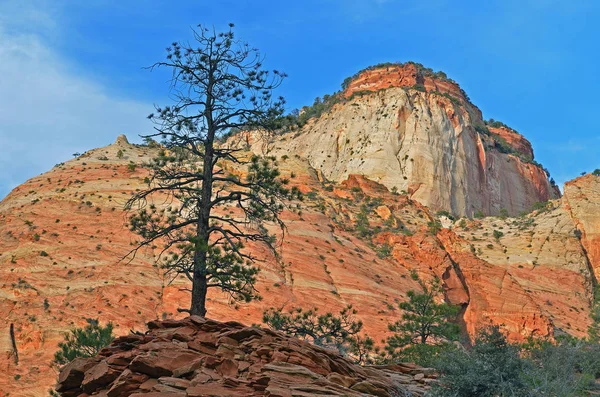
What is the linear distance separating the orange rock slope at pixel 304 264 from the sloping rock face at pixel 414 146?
14.3m

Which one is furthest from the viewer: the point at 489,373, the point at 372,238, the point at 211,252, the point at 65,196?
the point at 372,238

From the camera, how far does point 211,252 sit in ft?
59.6

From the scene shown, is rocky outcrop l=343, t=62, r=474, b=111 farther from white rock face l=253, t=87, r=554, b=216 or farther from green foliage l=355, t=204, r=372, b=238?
green foliage l=355, t=204, r=372, b=238

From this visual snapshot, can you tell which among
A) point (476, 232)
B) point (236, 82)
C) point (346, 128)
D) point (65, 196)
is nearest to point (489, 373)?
point (236, 82)

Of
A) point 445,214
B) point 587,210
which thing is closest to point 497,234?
point 587,210

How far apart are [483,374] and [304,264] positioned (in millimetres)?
29260

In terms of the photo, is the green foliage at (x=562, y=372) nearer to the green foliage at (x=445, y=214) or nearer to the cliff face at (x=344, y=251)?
the cliff face at (x=344, y=251)

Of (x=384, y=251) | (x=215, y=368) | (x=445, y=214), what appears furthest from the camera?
(x=445, y=214)

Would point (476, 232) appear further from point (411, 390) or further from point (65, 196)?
point (411, 390)

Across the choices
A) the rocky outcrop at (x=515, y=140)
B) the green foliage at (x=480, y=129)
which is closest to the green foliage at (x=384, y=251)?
the green foliage at (x=480, y=129)

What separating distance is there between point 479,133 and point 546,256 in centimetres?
4546

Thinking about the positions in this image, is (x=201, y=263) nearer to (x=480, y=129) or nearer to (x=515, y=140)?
(x=480, y=129)

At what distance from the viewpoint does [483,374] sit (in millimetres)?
14734

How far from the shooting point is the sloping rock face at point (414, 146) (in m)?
85.5
